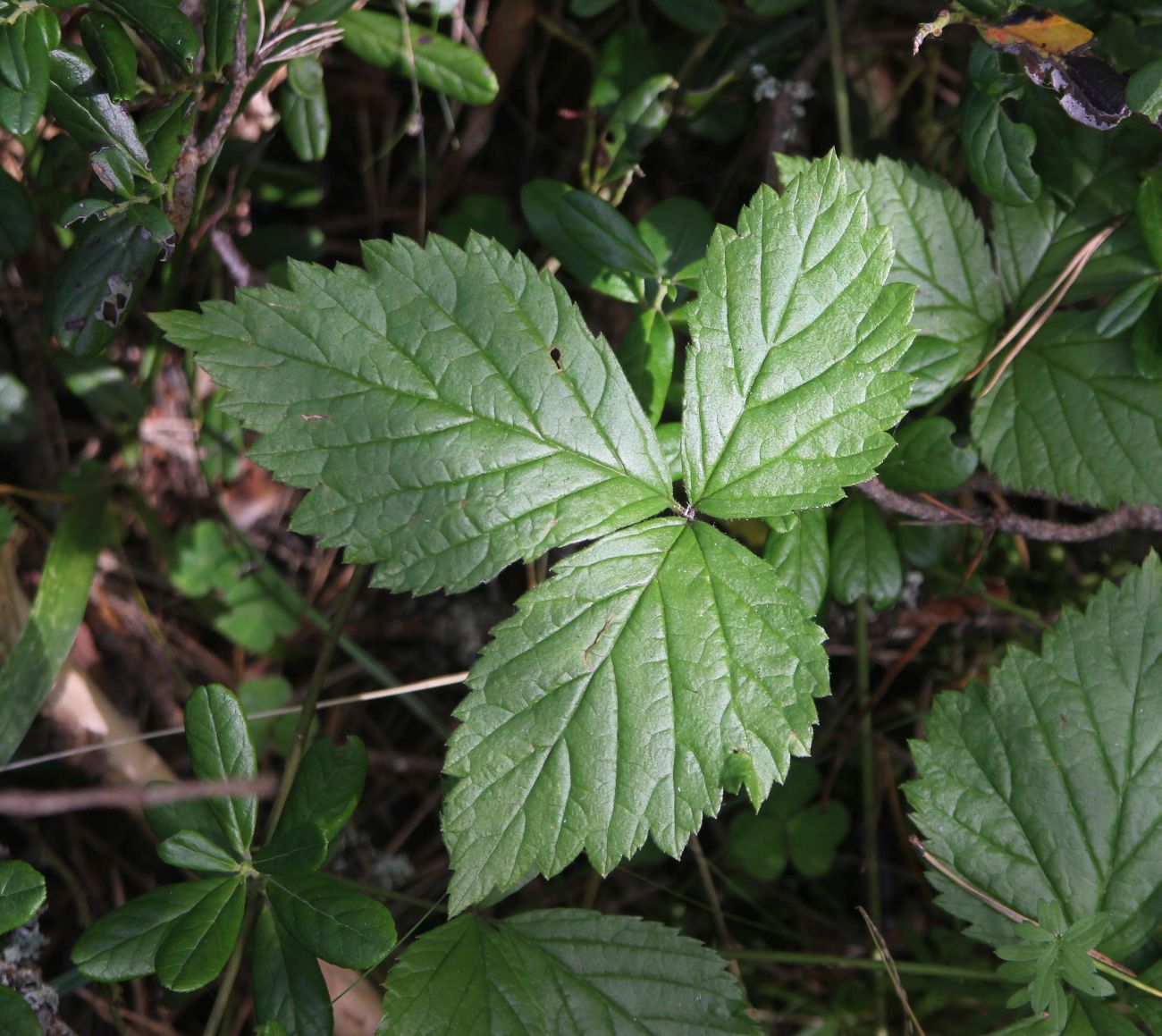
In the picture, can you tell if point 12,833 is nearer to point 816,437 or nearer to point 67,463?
point 67,463

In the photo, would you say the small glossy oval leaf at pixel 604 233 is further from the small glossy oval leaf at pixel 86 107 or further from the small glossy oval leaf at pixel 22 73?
the small glossy oval leaf at pixel 22 73

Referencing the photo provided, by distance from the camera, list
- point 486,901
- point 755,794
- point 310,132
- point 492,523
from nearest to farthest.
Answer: point 755,794 → point 492,523 → point 486,901 → point 310,132

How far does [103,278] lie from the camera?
1764 mm

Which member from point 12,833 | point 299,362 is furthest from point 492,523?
point 12,833

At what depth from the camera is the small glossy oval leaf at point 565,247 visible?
2.00 metres

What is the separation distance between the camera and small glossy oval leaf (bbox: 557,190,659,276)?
194 centimetres

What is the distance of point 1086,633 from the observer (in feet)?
6.14

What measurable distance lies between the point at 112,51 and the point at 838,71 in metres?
1.52

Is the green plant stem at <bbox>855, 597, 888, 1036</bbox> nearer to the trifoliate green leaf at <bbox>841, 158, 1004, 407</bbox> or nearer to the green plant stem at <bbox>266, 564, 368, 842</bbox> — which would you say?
the trifoliate green leaf at <bbox>841, 158, 1004, 407</bbox>

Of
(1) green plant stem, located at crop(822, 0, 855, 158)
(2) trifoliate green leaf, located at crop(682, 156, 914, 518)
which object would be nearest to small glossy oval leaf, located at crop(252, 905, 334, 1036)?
(2) trifoliate green leaf, located at crop(682, 156, 914, 518)

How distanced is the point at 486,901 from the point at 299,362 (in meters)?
1.01

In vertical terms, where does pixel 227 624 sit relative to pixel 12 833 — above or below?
above

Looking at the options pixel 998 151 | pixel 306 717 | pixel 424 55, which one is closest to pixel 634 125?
pixel 424 55

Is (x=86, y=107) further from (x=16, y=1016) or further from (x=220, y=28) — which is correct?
(x=16, y=1016)
